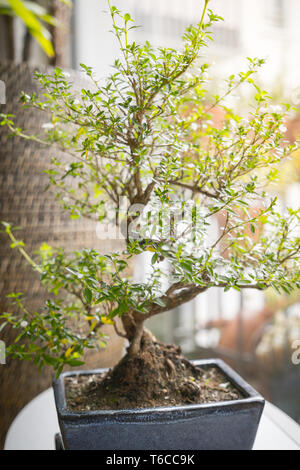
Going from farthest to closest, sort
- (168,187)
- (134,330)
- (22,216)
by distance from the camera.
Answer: (22,216) < (134,330) < (168,187)

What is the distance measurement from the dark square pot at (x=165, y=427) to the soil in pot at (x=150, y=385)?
0.17 feet

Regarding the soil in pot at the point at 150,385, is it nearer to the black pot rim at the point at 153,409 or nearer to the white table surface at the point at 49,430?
the black pot rim at the point at 153,409

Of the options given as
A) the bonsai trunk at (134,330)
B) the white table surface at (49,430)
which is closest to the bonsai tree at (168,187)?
the bonsai trunk at (134,330)

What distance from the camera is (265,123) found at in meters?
0.64

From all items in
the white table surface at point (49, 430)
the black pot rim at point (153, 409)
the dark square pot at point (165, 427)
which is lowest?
the white table surface at point (49, 430)

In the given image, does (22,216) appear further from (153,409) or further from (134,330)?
(153,409)

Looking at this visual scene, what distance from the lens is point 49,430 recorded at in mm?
880

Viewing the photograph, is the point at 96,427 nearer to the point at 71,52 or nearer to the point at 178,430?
the point at 178,430

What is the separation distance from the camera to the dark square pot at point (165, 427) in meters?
0.66

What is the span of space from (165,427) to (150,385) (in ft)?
0.31

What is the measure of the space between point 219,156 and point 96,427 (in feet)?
1.54

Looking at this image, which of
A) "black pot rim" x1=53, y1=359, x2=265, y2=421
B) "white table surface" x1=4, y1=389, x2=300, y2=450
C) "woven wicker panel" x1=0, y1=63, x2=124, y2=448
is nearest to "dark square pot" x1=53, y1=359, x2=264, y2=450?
"black pot rim" x1=53, y1=359, x2=265, y2=421

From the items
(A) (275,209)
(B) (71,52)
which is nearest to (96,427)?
(A) (275,209)

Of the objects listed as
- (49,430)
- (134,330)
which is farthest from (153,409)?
(49,430)
